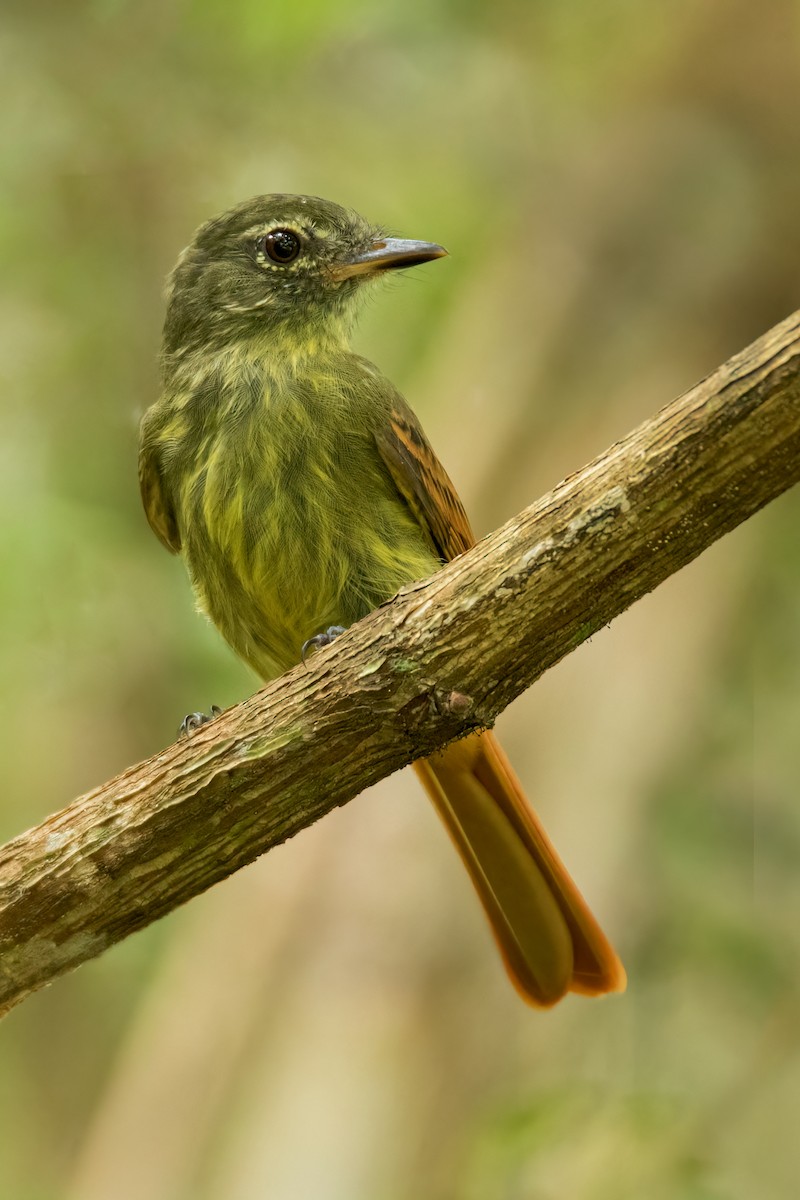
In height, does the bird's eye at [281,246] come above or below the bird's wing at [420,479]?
above

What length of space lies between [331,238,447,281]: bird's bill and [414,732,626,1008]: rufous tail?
4.52ft

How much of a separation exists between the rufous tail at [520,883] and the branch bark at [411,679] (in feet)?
3.56

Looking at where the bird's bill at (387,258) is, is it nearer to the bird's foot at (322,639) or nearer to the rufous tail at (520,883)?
the bird's foot at (322,639)

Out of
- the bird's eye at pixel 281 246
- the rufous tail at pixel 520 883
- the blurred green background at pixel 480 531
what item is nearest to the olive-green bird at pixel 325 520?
the rufous tail at pixel 520 883

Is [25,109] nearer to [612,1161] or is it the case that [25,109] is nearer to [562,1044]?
[562,1044]

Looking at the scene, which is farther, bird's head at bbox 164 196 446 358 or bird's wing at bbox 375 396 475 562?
bird's head at bbox 164 196 446 358

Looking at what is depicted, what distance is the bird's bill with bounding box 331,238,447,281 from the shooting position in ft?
13.8

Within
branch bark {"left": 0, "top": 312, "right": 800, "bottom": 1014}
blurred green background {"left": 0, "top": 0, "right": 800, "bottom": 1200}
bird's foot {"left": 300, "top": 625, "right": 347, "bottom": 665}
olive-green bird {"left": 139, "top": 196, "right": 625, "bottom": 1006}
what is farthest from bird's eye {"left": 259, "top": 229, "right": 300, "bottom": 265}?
branch bark {"left": 0, "top": 312, "right": 800, "bottom": 1014}

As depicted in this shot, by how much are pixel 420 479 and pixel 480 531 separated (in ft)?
4.22

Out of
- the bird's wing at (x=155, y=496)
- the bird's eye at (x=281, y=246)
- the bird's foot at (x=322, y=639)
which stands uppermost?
the bird's eye at (x=281, y=246)

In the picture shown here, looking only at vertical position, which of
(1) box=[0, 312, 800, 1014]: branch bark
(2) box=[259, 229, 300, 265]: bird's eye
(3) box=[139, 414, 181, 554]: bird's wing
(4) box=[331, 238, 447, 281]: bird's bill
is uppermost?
(2) box=[259, 229, 300, 265]: bird's eye

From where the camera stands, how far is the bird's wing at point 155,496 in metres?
4.15

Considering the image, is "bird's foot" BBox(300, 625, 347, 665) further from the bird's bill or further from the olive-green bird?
the bird's bill

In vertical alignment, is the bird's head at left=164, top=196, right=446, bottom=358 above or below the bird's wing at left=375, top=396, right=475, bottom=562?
above
